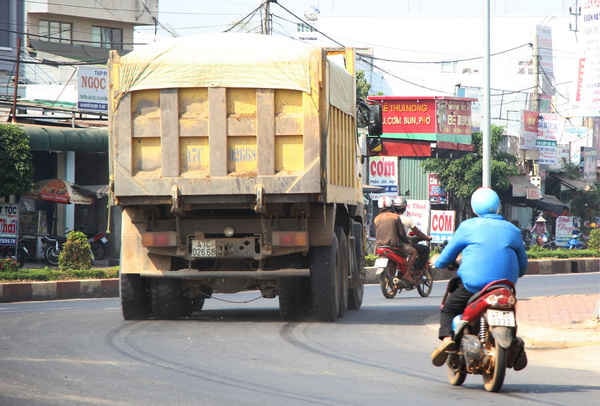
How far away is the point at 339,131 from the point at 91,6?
122ft

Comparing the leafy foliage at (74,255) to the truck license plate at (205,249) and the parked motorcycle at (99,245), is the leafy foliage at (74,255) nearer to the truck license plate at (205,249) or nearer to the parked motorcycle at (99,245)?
the parked motorcycle at (99,245)

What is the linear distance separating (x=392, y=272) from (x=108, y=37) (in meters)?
34.5

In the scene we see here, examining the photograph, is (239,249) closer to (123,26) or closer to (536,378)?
(536,378)

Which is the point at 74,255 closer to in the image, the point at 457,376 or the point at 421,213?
the point at 421,213

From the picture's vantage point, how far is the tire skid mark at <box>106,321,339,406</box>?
787 centimetres

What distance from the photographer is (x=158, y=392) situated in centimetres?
786

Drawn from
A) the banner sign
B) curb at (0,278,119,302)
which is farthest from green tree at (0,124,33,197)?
the banner sign

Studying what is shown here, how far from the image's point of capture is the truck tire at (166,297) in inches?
548

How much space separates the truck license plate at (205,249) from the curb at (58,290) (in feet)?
24.2

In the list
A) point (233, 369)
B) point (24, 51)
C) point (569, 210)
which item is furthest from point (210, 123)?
point (569, 210)

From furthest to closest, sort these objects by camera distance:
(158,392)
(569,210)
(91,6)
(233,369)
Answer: (569,210) → (91,6) → (233,369) → (158,392)

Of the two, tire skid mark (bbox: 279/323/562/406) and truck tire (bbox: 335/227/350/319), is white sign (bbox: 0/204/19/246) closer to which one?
truck tire (bbox: 335/227/350/319)

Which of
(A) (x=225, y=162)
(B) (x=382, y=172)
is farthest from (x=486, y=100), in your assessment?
(B) (x=382, y=172)

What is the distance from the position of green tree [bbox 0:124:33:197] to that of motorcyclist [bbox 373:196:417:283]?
45.8 feet
